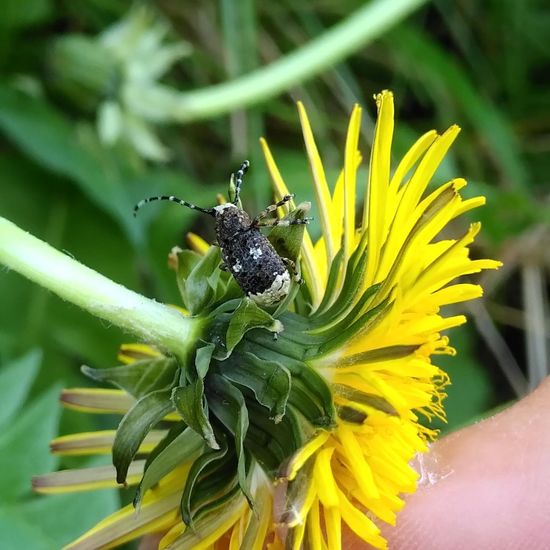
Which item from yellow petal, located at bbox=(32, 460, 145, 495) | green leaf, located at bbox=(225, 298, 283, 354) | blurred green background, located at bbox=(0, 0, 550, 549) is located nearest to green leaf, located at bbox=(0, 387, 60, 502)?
blurred green background, located at bbox=(0, 0, 550, 549)

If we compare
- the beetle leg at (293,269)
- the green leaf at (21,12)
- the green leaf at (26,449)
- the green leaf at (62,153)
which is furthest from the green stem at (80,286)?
the green leaf at (21,12)

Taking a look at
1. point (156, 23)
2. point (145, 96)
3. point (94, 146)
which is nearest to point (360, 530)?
point (145, 96)

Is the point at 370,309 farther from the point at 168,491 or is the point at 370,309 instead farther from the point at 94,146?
the point at 94,146

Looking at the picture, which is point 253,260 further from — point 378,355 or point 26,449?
point 26,449

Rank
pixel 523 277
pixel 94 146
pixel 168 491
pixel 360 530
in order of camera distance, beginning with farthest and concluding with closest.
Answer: pixel 523 277
pixel 94 146
pixel 168 491
pixel 360 530

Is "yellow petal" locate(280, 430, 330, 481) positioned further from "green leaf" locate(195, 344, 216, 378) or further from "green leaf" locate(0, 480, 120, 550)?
"green leaf" locate(0, 480, 120, 550)

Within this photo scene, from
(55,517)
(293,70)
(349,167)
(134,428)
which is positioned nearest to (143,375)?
(134,428)
